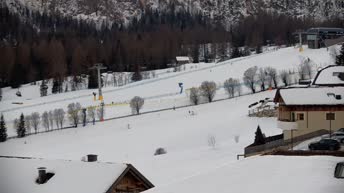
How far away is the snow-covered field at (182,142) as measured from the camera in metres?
5.79

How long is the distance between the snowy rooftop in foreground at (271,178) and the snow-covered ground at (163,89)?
28.6 m

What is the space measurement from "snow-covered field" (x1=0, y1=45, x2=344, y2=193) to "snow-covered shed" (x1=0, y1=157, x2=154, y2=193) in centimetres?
61

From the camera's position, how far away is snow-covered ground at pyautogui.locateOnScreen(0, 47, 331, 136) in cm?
3775

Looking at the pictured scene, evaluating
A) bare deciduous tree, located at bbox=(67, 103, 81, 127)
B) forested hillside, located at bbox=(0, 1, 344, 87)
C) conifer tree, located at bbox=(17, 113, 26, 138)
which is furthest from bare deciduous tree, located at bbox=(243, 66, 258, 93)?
forested hillside, located at bbox=(0, 1, 344, 87)

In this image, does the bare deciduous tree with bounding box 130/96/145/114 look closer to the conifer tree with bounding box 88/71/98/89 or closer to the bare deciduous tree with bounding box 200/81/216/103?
the bare deciduous tree with bounding box 200/81/216/103

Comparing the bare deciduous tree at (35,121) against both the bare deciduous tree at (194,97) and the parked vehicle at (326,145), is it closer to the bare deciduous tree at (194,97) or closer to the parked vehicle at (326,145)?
the bare deciduous tree at (194,97)

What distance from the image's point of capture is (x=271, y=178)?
5.53m

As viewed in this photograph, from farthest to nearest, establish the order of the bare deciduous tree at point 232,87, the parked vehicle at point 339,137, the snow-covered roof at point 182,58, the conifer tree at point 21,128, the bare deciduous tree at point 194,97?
the snow-covered roof at point 182,58 < the bare deciduous tree at point 232,87 < the bare deciduous tree at point 194,97 < the conifer tree at point 21,128 < the parked vehicle at point 339,137

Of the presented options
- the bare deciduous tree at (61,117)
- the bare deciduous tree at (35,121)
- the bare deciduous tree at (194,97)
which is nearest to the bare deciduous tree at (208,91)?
the bare deciduous tree at (194,97)

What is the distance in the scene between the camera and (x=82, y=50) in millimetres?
61125

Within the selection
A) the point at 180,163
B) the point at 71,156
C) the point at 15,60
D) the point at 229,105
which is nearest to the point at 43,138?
the point at 71,156

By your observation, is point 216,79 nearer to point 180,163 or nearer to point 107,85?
point 107,85

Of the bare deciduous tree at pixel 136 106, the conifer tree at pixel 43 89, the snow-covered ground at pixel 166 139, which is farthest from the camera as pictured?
the conifer tree at pixel 43 89

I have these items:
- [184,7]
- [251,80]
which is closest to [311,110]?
[251,80]
